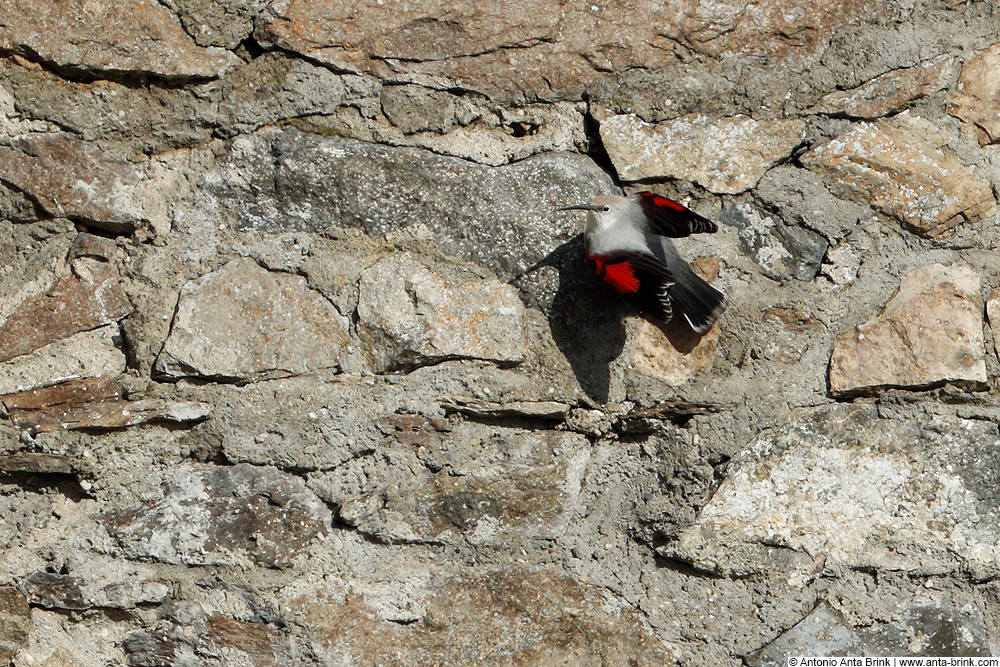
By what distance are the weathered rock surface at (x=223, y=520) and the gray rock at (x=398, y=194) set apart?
17.6 inches

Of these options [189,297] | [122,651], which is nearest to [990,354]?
[189,297]

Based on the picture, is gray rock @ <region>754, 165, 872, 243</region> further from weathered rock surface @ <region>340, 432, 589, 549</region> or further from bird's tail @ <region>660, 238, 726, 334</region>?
weathered rock surface @ <region>340, 432, 589, 549</region>

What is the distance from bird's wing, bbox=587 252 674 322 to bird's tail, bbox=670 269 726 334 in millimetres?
43

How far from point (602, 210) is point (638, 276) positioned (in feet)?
0.42

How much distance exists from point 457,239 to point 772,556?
798 mm

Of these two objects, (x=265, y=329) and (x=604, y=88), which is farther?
(x=604, y=88)

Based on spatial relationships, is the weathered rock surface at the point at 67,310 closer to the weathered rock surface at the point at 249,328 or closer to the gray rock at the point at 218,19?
the weathered rock surface at the point at 249,328

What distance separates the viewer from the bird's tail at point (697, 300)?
1.61 meters

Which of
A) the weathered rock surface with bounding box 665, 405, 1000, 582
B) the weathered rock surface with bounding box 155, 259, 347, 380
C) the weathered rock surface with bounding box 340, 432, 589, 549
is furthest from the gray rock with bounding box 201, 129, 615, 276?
the weathered rock surface with bounding box 665, 405, 1000, 582

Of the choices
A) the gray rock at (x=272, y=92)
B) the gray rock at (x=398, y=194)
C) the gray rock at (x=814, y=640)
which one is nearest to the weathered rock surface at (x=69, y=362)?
the gray rock at (x=398, y=194)

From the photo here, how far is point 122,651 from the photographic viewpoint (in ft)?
5.14

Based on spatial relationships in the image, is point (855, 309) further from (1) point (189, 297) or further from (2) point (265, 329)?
(1) point (189, 297)

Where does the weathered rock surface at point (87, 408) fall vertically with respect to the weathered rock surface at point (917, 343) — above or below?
below

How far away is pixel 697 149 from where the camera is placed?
170 cm
